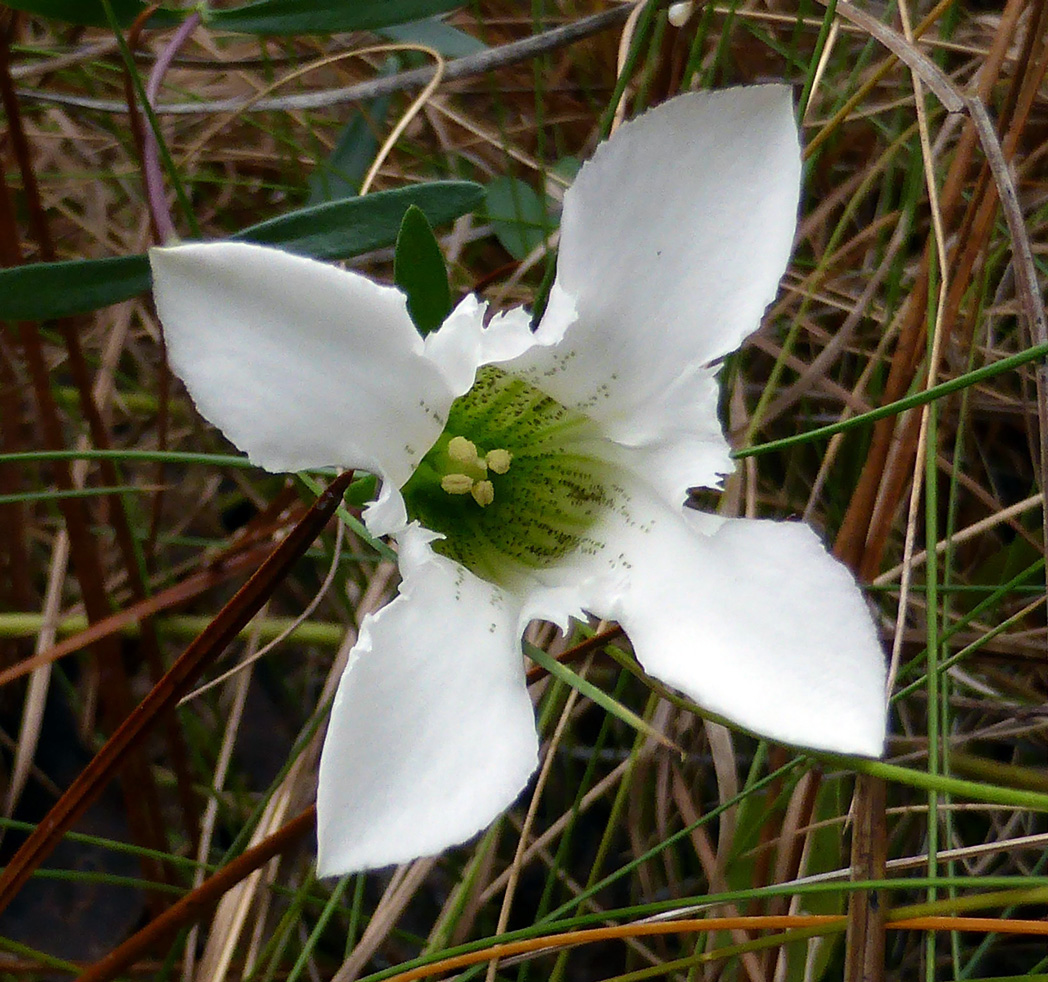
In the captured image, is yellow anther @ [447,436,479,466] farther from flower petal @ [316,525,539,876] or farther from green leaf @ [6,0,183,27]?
green leaf @ [6,0,183,27]

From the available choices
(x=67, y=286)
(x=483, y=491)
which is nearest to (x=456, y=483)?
(x=483, y=491)

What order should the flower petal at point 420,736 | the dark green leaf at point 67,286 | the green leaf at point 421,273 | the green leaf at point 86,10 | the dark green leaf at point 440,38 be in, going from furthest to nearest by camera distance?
the dark green leaf at point 440,38, the green leaf at point 86,10, the dark green leaf at point 67,286, the green leaf at point 421,273, the flower petal at point 420,736

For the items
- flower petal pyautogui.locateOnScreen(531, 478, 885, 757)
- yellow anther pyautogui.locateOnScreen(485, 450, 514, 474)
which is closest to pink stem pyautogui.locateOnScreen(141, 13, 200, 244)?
yellow anther pyautogui.locateOnScreen(485, 450, 514, 474)

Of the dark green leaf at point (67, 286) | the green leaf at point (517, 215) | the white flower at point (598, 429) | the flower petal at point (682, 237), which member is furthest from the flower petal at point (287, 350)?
the green leaf at point (517, 215)

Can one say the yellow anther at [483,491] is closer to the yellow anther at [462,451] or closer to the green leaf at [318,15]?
the yellow anther at [462,451]

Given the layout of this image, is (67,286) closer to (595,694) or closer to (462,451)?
(462,451)

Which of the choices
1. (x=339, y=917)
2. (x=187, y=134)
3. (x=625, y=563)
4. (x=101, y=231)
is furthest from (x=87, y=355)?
(x=625, y=563)
